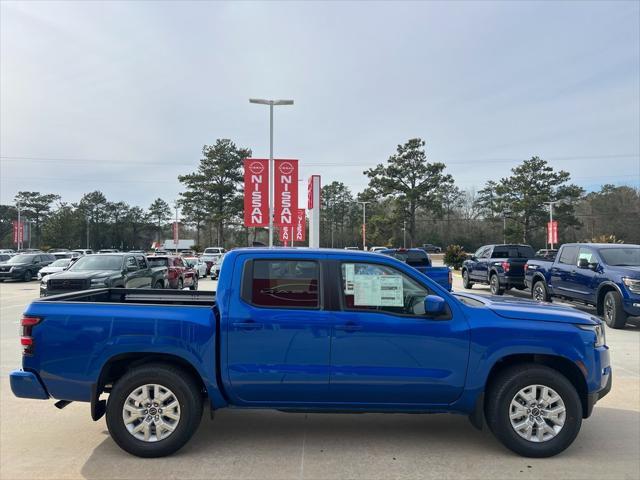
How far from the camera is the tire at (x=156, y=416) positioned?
4.11 metres

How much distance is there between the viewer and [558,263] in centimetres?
1323

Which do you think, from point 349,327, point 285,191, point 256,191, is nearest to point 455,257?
point 285,191

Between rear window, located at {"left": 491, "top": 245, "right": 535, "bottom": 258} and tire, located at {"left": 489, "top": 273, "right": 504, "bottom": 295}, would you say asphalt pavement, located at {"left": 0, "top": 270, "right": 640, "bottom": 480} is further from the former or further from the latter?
rear window, located at {"left": 491, "top": 245, "right": 535, "bottom": 258}

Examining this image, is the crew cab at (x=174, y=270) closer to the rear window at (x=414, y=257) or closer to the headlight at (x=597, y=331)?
the rear window at (x=414, y=257)

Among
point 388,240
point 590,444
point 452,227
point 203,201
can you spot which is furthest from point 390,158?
point 590,444

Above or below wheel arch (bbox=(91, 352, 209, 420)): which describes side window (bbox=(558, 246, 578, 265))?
above

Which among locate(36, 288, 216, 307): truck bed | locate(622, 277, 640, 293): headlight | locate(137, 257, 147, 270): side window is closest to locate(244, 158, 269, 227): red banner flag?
locate(137, 257, 147, 270): side window

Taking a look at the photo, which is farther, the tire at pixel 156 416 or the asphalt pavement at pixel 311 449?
the tire at pixel 156 416

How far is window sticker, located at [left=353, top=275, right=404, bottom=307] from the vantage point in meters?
4.28

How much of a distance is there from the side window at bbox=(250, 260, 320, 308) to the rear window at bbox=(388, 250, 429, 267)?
34.1ft

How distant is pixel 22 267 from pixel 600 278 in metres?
29.1

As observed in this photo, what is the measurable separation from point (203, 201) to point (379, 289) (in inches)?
2455

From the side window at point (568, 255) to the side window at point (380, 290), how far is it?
10.0 m

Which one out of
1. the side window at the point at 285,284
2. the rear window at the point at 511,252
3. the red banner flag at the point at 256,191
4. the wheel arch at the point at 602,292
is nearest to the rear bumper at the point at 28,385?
the side window at the point at 285,284
